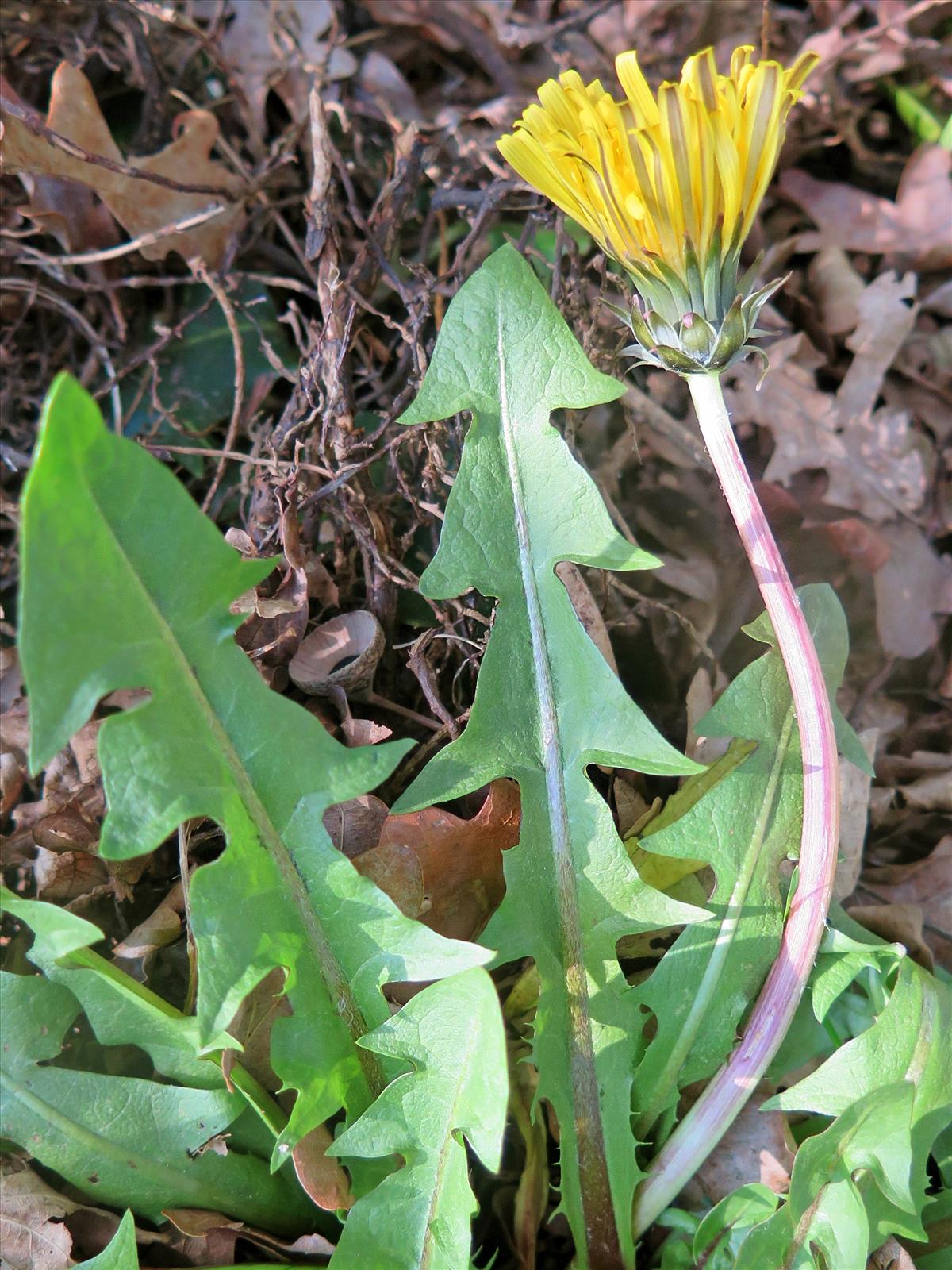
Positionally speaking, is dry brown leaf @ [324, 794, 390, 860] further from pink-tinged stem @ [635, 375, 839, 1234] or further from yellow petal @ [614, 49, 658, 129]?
yellow petal @ [614, 49, 658, 129]

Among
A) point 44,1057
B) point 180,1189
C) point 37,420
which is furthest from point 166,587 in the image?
point 37,420

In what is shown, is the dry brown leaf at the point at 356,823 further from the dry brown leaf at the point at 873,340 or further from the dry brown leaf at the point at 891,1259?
the dry brown leaf at the point at 873,340

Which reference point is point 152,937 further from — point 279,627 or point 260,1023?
point 279,627

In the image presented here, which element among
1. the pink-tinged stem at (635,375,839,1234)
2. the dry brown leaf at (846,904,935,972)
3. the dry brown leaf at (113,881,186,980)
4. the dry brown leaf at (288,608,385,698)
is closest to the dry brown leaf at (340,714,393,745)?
the dry brown leaf at (288,608,385,698)

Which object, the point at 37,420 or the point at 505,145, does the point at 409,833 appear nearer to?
the point at 505,145

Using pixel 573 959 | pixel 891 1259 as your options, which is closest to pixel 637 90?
pixel 573 959

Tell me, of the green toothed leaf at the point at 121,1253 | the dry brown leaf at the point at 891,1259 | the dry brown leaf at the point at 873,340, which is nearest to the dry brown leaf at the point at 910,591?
the dry brown leaf at the point at 873,340
